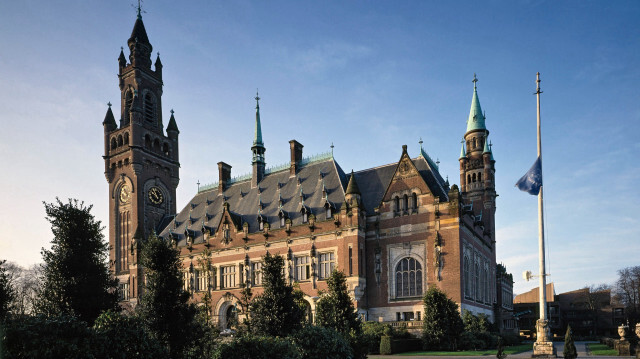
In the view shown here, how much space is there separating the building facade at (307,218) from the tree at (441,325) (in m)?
5.32

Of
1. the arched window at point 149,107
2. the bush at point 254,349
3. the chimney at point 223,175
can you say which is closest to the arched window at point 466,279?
the bush at point 254,349

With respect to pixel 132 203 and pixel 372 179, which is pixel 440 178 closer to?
pixel 372 179

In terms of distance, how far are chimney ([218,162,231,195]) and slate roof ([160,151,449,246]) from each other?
2.57ft

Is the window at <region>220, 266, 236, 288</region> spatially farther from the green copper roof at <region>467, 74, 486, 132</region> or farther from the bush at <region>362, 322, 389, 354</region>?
the green copper roof at <region>467, 74, 486, 132</region>

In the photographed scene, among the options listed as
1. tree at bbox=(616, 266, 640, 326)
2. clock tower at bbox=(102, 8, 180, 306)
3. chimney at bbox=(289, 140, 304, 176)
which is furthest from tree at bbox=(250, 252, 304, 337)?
tree at bbox=(616, 266, 640, 326)

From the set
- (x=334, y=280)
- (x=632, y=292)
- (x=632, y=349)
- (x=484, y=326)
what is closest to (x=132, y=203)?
(x=334, y=280)

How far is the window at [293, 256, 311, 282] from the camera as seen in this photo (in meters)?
51.4

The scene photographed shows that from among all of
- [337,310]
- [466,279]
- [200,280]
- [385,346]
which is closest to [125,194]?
[200,280]

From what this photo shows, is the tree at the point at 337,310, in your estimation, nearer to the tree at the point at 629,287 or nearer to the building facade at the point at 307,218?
the building facade at the point at 307,218

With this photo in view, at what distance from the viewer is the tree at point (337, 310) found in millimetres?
30719

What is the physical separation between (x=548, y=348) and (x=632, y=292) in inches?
4047

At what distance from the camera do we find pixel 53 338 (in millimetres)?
13930

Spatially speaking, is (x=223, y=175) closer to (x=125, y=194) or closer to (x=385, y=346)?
(x=125, y=194)

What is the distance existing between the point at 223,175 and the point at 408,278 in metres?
31.7
